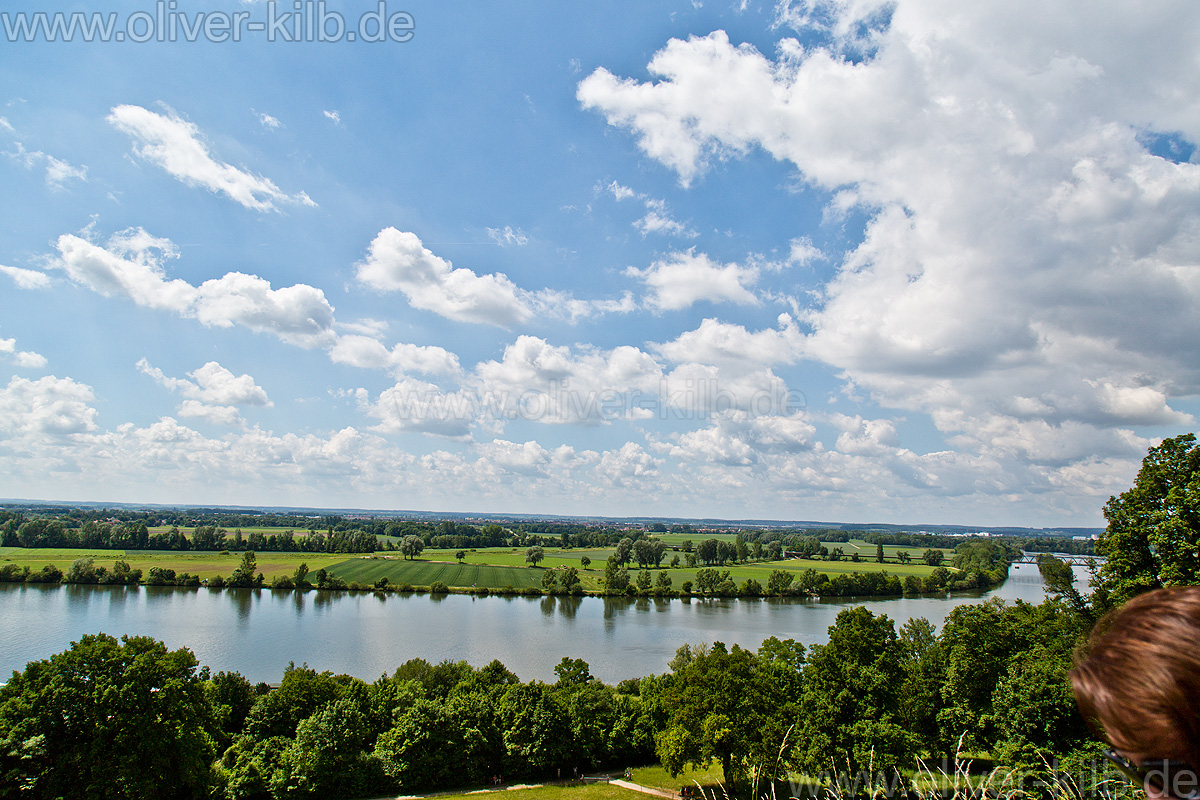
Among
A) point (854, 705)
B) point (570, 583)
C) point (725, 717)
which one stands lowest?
point (570, 583)

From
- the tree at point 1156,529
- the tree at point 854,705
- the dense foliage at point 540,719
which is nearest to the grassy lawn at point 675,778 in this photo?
the dense foliage at point 540,719

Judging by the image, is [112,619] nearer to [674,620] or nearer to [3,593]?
[3,593]

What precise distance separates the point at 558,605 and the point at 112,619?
39264 millimetres

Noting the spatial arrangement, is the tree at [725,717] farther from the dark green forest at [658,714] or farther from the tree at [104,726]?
the tree at [104,726]

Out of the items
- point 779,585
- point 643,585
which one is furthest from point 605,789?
point 779,585

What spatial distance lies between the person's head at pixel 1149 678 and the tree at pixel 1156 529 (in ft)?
51.4

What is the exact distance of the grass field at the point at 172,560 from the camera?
71812 millimetres

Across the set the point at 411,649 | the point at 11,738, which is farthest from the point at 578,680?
the point at 411,649

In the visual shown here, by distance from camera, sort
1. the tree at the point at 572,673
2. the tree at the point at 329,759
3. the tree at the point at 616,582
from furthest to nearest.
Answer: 1. the tree at the point at 616,582
2. the tree at the point at 572,673
3. the tree at the point at 329,759

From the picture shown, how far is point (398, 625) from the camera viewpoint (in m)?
50.0

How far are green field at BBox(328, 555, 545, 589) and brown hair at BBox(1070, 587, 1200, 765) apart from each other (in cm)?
7289

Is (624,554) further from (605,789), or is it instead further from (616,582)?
(605,789)

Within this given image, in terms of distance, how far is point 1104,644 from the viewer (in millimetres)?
1516

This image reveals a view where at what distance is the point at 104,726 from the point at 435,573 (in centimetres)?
6655
